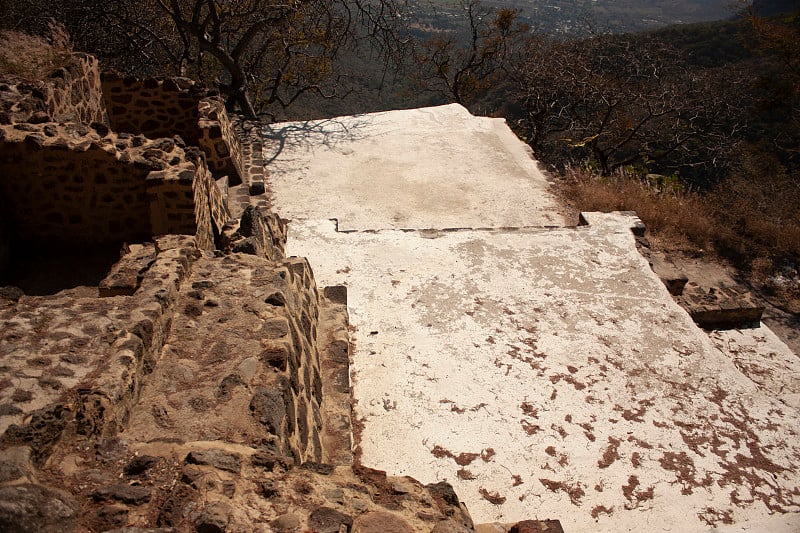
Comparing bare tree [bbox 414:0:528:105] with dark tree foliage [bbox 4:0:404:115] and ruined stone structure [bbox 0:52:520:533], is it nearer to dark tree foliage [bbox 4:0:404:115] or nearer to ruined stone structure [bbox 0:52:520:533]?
dark tree foliage [bbox 4:0:404:115]

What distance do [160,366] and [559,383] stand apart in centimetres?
249

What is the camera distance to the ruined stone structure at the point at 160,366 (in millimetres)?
1792

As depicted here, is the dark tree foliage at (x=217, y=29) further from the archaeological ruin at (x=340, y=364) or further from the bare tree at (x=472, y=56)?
the archaeological ruin at (x=340, y=364)

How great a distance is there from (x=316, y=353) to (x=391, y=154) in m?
5.07

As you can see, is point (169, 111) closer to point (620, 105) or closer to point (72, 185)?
point (72, 185)

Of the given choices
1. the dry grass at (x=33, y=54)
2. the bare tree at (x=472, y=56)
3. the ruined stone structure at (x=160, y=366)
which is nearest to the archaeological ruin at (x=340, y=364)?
the ruined stone structure at (x=160, y=366)

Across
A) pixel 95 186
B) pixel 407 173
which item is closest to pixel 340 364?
pixel 95 186

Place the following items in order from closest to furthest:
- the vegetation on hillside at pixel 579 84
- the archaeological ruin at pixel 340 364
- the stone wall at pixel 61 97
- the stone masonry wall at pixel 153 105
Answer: the archaeological ruin at pixel 340 364
the stone wall at pixel 61 97
the stone masonry wall at pixel 153 105
the vegetation on hillside at pixel 579 84

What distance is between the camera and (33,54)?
8.20m

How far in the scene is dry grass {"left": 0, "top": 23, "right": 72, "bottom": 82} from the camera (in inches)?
269

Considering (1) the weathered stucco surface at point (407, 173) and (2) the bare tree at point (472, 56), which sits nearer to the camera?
(1) the weathered stucco surface at point (407, 173)

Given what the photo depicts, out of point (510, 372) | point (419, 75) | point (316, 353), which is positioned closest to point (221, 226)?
point (316, 353)

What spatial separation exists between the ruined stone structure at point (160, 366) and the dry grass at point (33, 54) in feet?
6.93

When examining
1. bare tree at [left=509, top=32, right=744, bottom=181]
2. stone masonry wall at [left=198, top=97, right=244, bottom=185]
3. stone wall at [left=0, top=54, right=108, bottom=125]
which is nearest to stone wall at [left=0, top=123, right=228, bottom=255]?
stone wall at [left=0, top=54, right=108, bottom=125]
